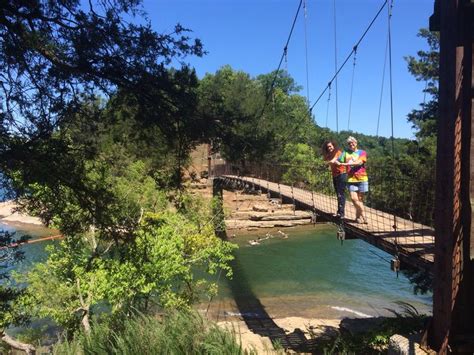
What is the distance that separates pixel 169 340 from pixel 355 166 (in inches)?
131

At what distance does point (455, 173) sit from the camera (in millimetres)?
3328

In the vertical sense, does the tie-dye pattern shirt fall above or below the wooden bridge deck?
above

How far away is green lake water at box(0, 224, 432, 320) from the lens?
11.1 m

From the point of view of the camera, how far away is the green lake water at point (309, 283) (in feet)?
36.4

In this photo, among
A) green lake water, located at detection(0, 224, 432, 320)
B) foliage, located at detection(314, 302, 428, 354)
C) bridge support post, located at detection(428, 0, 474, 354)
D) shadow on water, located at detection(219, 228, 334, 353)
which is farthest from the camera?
green lake water, located at detection(0, 224, 432, 320)

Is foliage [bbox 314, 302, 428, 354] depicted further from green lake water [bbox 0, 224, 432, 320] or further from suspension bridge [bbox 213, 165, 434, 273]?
green lake water [bbox 0, 224, 432, 320]

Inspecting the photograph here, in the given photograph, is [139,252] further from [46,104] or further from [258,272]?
[258,272]

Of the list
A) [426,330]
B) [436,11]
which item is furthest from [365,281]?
[436,11]

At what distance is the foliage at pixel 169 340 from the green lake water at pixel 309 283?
5811 mm

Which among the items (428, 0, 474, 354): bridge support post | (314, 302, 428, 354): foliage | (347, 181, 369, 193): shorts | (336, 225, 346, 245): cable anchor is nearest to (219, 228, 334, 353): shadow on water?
(314, 302, 428, 354): foliage

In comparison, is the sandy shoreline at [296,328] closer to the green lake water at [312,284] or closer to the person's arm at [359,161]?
the green lake water at [312,284]

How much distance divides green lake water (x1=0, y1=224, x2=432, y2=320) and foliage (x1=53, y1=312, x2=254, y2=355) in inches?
229

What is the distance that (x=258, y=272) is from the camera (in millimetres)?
14695

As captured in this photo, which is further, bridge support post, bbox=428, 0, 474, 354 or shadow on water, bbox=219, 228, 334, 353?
shadow on water, bbox=219, 228, 334, 353
